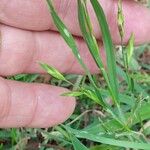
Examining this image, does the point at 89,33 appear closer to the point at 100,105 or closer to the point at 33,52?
the point at 33,52

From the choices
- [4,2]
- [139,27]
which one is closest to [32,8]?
[4,2]

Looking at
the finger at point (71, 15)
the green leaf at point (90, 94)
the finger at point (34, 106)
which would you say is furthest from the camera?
the finger at point (34, 106)

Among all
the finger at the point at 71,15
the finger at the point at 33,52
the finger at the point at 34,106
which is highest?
the finger at the point at 71,15

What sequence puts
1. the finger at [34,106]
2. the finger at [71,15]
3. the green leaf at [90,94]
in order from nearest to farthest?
the green leaf at [90,94]
the finger at [71,15]
the finger at [34,106]

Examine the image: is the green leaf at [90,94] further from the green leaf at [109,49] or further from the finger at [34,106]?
the finger at [34,106]

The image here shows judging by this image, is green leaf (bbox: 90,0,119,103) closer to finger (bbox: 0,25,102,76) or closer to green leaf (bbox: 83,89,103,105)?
green leaf (bbox: 83,89,103,105)

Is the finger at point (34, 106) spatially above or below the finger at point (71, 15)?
below

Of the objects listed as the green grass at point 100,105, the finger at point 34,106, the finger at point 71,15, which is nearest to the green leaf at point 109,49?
the green grass at point 100,105
